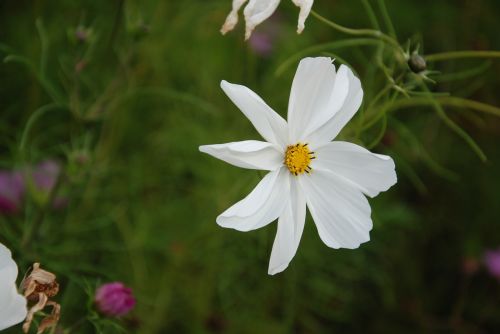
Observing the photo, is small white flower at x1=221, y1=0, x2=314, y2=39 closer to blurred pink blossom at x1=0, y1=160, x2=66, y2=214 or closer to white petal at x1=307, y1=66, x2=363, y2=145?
white petal at x1=307, y1=66, x2=363, y2=145

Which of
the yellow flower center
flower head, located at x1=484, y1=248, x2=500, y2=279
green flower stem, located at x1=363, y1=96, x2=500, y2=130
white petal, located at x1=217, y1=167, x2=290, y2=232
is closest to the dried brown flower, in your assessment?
white petal, located at x1=217, y1=167, x2=290, y2=232

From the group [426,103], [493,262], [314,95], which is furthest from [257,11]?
[493,262]

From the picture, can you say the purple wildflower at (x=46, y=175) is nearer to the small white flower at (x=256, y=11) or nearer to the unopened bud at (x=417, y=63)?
the small white flower at (x=256, y=11)

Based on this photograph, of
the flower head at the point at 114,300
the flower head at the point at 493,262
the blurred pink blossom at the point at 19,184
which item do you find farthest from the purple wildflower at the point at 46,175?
the flower head at the point at 493,262

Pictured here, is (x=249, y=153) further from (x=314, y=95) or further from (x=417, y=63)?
(x=417, y=63)

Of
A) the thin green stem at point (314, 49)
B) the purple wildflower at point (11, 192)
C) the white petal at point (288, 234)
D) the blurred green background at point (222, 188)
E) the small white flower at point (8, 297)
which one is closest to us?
the small white flower at point (8, 297)

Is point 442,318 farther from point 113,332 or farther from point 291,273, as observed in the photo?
point 113,332

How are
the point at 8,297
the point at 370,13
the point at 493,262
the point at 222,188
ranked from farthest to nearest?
the point at 493,262
the point at 222,188
the point at 370,13
the point at 8,297
